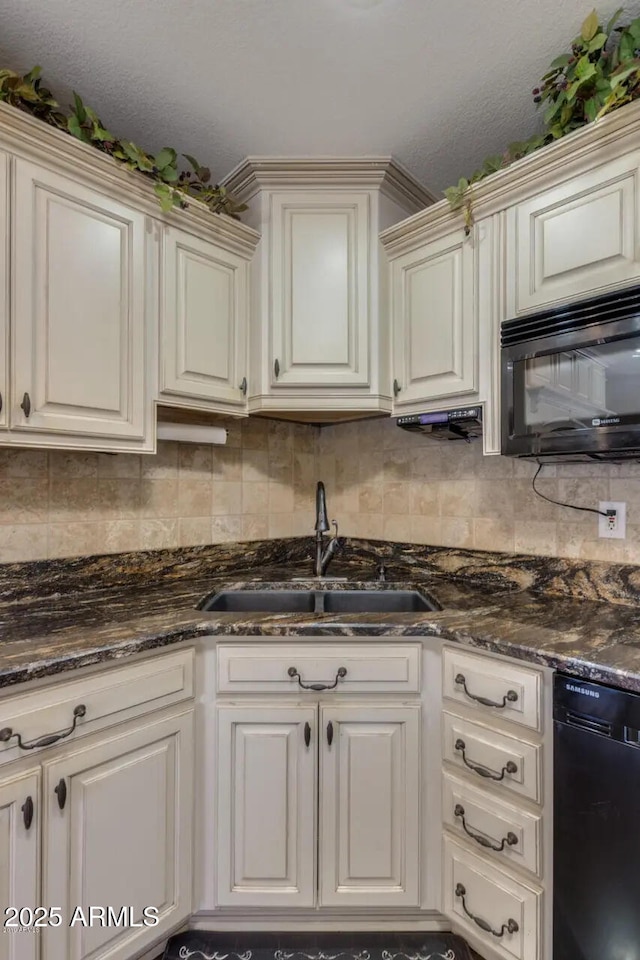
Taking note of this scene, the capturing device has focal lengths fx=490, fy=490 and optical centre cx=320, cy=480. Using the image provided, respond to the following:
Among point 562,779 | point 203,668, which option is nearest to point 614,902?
point 562,779

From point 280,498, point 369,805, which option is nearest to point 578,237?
point 280,498

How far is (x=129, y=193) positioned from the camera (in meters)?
1.48

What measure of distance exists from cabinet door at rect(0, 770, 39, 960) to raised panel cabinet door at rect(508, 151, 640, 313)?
173 cm

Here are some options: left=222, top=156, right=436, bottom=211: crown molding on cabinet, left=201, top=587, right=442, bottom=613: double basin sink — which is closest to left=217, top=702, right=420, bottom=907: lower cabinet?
left=201, top=587, right=442, bottom=613: double basin sink

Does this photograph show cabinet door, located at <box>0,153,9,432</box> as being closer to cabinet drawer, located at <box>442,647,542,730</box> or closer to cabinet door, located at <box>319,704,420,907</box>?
cabinet door, located at <box>319,704,420,907</box>

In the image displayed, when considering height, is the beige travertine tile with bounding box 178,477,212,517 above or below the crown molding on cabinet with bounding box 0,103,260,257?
below

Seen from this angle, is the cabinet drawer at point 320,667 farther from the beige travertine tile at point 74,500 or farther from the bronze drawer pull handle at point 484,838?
the beige travertine tile at point 74,500

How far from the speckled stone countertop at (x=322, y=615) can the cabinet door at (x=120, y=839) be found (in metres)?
0.26

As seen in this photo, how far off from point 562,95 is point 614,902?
1926 millimetres

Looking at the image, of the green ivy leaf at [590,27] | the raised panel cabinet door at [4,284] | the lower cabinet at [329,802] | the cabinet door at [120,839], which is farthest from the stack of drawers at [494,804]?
the green ivy leaf at [590,27]

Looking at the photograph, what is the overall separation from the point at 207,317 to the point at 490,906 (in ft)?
6.26

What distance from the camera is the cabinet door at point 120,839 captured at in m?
1.11

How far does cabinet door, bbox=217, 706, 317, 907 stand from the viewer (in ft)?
4.52

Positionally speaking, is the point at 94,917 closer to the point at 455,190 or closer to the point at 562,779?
the point at 562,779
